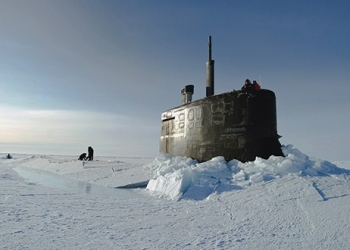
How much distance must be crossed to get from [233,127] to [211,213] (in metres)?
3.20

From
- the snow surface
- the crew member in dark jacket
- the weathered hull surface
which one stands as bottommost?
the snow surface

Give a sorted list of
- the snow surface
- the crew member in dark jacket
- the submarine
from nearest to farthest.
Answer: the snow surface → the submarine → the crew member in dark jacket

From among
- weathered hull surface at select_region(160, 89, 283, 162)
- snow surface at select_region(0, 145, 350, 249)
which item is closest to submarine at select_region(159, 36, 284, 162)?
weathered hull surface at select_region(160, 89, 283, 162)

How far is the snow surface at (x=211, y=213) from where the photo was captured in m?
3.55

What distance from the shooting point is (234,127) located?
7.60m

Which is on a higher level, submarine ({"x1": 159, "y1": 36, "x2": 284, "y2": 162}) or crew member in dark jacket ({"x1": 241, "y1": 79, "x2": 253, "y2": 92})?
crew member in dark jacket ({"x1": 241, "y1": 79, "x2": 253, "y2": 92})

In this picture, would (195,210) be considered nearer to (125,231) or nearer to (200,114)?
(125,231)

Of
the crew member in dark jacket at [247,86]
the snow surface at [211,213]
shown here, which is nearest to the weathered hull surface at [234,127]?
the crew member in dark jacket at [247,86]

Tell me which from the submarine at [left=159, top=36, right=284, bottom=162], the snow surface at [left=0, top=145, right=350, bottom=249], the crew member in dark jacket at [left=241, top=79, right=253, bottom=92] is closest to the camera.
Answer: the snow surface at [left=0, top=145, right=350, bottom=249]

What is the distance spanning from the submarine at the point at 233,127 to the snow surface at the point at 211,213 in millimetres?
448

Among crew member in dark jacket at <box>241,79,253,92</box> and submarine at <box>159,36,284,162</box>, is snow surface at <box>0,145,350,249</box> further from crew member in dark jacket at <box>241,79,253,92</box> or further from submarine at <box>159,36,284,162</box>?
crew member in dark jacket at <box>241,79,253,92</box>

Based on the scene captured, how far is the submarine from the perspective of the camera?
739cm

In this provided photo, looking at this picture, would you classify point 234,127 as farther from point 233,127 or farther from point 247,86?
point 247,86

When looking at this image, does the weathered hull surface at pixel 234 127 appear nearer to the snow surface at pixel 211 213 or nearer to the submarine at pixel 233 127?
the submarine at pixel 233 127
